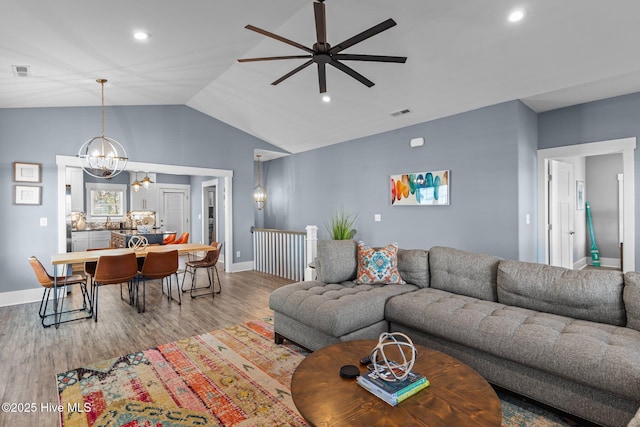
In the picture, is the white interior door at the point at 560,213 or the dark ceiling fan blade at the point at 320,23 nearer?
the dark ceiling fan blade at the point at 320,23

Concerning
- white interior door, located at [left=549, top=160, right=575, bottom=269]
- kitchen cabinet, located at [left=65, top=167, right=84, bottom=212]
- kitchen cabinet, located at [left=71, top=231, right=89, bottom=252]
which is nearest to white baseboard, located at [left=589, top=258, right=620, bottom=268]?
white interior door, located at [left=549, top=160, right=575, bottom=269]

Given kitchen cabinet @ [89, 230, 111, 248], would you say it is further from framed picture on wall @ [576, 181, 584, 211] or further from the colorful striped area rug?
framed picture on wall @ [576, 181, 584, 211]

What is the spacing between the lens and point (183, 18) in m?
2.99

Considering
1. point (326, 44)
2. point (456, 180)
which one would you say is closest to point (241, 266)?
point (456, 180)

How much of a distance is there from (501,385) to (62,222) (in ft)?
19.5

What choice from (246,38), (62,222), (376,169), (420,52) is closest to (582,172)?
(376,169)

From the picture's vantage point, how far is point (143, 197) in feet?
30.3

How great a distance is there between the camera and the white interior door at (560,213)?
Answer: 4789 millimetres

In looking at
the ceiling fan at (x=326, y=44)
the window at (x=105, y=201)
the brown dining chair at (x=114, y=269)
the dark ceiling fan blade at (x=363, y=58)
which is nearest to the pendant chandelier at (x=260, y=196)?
the window at (x=105, y=201)

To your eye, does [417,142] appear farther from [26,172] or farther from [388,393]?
[26,172]

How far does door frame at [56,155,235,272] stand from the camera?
4.91m

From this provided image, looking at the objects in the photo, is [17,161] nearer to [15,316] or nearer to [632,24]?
[15,316]

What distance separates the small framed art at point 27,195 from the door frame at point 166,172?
0.24 m

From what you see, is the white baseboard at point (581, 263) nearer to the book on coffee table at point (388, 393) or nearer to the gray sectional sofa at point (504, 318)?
the gray sectional sofa at point (504, 318)
